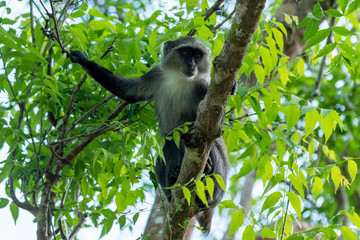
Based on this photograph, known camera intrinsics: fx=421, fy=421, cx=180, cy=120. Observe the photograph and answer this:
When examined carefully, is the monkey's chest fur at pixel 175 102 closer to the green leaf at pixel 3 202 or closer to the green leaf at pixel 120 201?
the green leaf at pixel 120 201

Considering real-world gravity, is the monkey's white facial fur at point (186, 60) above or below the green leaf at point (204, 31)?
above

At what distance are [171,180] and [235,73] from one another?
2611mm

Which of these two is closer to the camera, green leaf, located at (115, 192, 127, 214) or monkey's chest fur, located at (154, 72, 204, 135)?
green leaf, located at (115, 192, 127, 214)

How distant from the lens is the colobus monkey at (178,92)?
584 centimetres

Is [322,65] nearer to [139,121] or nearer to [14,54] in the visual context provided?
[139,121]

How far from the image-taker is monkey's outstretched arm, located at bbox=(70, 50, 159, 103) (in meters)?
5.24

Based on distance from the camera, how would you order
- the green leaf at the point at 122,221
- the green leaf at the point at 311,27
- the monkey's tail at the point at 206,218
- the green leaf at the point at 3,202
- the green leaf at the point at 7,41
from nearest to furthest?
the green leaf at the point at 311,27 → the green leaf at the point at 7,41 → the green leaf at the point at 122,221 → the green leaf at the point at 3,202 → the monkey's tail at the point at 206,218

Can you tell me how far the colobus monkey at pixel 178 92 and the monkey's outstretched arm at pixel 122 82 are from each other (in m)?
0.01

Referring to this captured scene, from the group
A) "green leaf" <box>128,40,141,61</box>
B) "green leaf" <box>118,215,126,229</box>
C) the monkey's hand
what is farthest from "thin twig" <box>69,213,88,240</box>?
"green leaf" <box>128,40,141,61</box>

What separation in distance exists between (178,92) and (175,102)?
0.15 metres

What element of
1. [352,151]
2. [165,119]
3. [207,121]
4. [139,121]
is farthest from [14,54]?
[352,151]

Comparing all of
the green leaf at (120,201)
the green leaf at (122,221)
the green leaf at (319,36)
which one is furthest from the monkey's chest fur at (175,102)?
the green leaf at (319,36)

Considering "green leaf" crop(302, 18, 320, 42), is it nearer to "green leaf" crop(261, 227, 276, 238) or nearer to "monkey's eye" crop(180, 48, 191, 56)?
"green leaf" crop(261, 227, 276, 238)

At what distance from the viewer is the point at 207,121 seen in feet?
13.0
